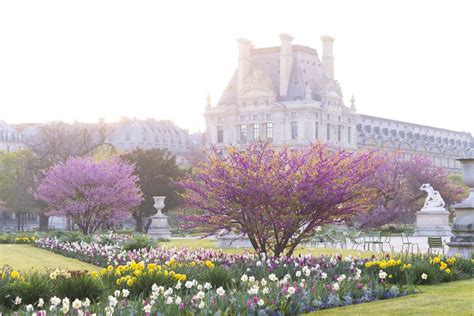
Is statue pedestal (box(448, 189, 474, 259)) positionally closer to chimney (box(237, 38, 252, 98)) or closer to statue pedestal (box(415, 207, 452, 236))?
statue pedestal (box(415, 207, 452, 236))

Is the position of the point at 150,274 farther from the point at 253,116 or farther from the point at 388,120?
the point at 388,120

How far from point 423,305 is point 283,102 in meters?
98.6

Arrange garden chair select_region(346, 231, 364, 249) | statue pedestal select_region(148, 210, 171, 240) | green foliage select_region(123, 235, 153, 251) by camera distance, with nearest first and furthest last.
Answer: green foliage select_region(123, 235, 153, 251) → garden chair select_region(346, 231, 364, 249) → statue pedestal select_region(148, 210, 171, 240)

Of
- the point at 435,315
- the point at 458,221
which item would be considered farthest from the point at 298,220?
the point at 435,315

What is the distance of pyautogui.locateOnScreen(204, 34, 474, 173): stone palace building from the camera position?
10831 centimetres

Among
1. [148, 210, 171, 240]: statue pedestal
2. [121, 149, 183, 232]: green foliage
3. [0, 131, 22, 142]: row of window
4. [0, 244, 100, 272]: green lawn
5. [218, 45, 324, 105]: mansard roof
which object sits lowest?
[0, 244, 100, 272]: green lawn

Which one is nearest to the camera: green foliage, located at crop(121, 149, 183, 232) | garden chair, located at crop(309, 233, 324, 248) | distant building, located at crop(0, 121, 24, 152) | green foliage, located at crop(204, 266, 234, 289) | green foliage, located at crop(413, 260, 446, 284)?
green foliage, located at crop(204, 266, 234, 289)

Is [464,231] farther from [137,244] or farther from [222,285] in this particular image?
[137,244]

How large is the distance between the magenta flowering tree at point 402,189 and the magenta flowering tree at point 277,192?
103 feet

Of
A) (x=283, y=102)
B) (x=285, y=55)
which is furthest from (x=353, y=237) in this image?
(x=283, y=102)

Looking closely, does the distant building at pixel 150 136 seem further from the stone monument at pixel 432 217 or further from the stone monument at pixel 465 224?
the stone monument at pixel 465 224

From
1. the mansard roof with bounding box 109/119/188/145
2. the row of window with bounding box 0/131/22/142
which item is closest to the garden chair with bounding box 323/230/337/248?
the mansard roof with bounding box 109/119/188/145

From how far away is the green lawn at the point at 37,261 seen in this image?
21084 millimetres

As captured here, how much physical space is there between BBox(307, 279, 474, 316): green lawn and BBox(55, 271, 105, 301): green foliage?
127 inches
